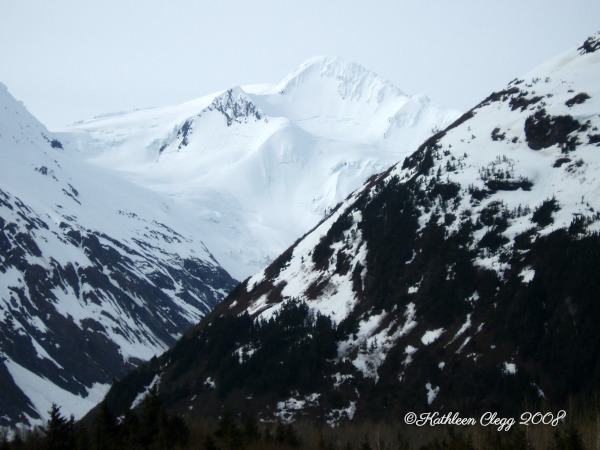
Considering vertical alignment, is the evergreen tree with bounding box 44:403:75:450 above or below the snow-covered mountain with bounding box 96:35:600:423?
below

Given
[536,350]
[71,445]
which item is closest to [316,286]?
[536,350]

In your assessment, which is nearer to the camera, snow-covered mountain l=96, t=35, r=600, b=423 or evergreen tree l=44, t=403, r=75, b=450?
evergreen tree l=44, t=403, r=75, b=450

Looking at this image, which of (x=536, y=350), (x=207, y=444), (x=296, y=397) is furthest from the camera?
(x=296, y=397)

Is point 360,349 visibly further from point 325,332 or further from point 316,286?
point 316,286

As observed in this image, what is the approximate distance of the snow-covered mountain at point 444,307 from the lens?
5359 inches

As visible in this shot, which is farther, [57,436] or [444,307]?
[444,307]

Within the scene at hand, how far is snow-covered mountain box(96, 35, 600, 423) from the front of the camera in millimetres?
136125

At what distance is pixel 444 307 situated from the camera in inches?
6156

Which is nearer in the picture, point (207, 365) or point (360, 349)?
point (360, 349)

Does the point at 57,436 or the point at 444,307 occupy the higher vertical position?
the point at 444,307

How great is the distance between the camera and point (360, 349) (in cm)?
16125

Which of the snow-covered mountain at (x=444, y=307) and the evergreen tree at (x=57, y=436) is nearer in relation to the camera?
the evergreen tree at (x=57, y=436)

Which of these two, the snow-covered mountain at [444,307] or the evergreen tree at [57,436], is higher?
the snow-covered mountain at [444,307]

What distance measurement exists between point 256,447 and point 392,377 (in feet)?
172
